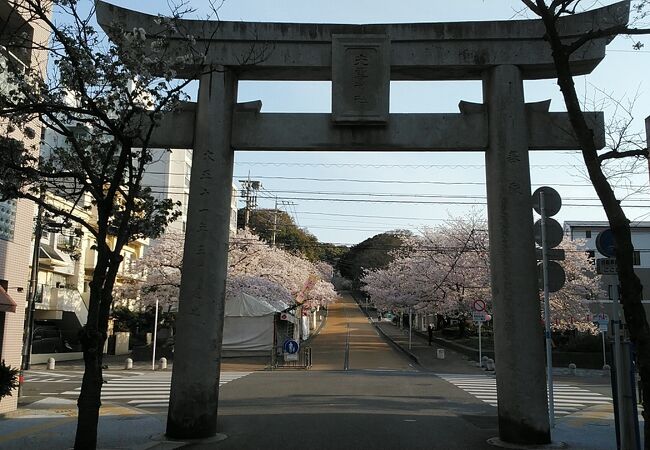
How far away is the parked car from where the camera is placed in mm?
32344

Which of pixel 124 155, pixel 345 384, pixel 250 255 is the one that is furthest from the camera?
pixel 250 255

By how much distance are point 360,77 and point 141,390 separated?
44.0 feet

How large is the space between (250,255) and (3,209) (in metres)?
28.7

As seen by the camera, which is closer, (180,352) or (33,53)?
(180,352)

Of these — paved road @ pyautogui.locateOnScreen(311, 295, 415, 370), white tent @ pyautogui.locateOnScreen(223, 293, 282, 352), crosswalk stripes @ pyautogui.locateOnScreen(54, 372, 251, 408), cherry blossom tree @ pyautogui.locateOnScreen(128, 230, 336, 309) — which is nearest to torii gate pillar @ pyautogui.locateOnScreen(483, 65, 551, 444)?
crosswalk stripes @ pyautogui.locateOnScreen(54, 372, 251, 408)

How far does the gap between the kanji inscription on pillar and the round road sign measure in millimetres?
3532

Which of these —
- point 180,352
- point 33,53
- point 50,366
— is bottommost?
point 50,366

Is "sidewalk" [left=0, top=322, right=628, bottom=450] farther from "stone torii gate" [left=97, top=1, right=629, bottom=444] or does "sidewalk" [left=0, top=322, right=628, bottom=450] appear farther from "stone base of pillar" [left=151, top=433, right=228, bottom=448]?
"stone torii gate" [left=97, top=1, right=629, bottom=444]

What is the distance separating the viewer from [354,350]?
134 ft

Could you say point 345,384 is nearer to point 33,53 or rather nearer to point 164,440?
point 164,440

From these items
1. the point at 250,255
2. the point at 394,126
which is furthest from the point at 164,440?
the point at 250,255

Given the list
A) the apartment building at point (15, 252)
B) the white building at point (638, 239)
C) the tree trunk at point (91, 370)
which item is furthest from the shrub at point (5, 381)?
the white building at point (638, 239)

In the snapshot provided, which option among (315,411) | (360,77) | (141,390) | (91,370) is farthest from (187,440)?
(141,390)

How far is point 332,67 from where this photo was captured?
10.5 meters
